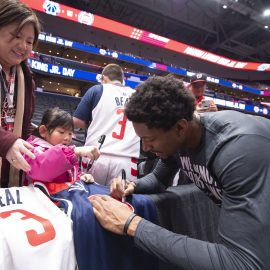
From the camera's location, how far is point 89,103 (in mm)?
2125

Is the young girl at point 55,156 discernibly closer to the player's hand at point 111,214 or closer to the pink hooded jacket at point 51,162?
the pink hooded jacket at point 51,162

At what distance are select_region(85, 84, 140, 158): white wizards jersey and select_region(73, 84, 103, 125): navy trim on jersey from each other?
0.13 ft

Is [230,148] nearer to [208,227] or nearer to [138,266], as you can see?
[138,266]

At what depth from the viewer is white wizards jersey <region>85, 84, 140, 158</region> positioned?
2.01 metres

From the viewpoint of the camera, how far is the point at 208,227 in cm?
149

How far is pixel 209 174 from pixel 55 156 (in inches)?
21.6

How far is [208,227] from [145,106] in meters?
0.85

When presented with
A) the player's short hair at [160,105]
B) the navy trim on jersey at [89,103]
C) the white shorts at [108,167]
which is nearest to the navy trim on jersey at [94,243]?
the player's short hair at [160,105]

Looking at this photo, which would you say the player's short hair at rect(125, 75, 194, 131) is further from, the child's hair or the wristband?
the child's hair

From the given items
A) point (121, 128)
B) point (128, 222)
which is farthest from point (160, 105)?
point (121, 128)

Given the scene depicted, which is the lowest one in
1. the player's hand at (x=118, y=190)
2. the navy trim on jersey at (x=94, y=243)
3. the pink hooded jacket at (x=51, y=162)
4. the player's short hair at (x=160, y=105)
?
the navy trim on jersey at (x=94, y=243)

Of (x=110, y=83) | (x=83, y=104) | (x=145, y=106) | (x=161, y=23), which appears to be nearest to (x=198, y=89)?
(x=110, y=83)

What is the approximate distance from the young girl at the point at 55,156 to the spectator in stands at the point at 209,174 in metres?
0.17

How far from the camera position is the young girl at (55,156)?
102 centimetres
